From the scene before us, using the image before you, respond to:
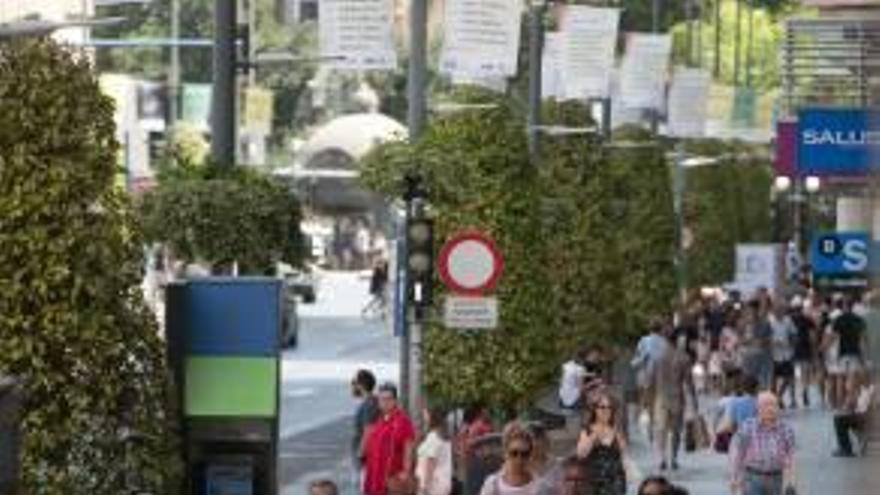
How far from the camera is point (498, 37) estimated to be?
35500 mm

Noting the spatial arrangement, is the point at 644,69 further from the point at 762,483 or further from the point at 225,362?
the point at 225,362

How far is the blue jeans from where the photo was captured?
25.9 m

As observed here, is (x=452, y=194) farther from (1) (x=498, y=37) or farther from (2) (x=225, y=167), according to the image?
(2) (x=225, y=167)

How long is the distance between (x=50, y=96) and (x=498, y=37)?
56.3ft

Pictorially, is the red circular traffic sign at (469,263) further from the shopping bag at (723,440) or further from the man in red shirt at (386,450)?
the man in red shirt at (386,450)

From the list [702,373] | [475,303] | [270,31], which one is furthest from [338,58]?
[270,31]

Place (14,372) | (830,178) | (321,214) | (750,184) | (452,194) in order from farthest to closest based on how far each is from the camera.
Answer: (321,214), (750,184), (830,178), (452,194), (14,372)

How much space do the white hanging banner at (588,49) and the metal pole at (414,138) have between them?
8722 mm

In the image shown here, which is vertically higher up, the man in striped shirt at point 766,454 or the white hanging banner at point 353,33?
the white hanging banner at point 353,33

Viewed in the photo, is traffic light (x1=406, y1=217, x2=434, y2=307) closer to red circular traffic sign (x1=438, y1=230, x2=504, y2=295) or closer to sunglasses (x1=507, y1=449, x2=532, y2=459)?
red circular traffic sign (x1=438, y1=230, x2=504, y2=295)

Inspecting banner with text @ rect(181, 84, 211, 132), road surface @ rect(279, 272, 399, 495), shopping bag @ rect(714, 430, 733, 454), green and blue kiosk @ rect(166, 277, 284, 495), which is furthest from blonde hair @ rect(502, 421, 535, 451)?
banner with text @ rect(181, 84, 211, 132)

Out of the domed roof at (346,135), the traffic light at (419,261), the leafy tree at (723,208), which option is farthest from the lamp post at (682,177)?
the domed roof at (346,135)

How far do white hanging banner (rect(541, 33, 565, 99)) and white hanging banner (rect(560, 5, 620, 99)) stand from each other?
44 cm

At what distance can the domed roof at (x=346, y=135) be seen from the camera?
428 feet
